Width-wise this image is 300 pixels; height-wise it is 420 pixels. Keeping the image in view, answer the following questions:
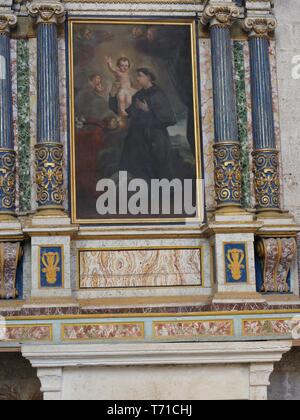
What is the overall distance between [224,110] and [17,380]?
4498 mm

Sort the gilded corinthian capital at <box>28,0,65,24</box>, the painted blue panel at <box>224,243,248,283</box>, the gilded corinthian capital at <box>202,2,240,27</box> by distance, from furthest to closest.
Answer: the gilded corinthian capital at <box>202,2,240,27</box>
the gilded corinthian capital at <box>28,0,65,24</box>
the painted blue panel at <box>224,243,248,283</box>

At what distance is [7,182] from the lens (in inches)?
538

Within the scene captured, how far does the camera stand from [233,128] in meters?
14.0

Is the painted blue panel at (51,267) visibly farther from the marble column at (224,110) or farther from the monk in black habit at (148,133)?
the marble column at (224,110)

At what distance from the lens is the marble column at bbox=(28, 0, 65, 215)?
1362cm

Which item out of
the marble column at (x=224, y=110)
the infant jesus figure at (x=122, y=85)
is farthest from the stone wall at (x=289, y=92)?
the infant jesus figure at (x=122, y=85)

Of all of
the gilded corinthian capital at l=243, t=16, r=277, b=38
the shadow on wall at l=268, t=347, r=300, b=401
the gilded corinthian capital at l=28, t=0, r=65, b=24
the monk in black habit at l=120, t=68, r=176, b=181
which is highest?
the gilded corinthian capital at l=28, t=0, r=65, b=24

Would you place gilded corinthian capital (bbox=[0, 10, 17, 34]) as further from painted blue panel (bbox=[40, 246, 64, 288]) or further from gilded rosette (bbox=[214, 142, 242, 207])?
gilded rosette (bbox=[214, 142, 242, 207])

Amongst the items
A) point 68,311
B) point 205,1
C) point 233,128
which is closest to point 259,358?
point 68,311

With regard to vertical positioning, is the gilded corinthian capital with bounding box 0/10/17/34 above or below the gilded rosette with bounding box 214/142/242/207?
above

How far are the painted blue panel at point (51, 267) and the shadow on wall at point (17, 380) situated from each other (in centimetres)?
101

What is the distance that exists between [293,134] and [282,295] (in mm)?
2303

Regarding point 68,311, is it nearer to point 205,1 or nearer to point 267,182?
point 267,182

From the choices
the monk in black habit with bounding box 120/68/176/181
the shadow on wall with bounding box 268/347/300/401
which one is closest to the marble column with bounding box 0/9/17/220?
the monk in black habit with bounding box 120/68/176/181
